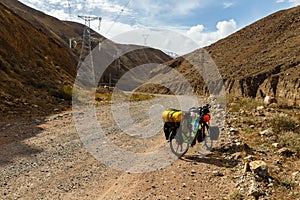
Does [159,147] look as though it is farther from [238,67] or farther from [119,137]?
[238,67]

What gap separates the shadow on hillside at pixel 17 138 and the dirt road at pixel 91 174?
0.02 meters

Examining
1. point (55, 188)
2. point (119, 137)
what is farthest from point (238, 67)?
point (55, 188)

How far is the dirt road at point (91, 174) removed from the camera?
5.38m

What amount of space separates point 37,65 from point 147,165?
20.5 metres

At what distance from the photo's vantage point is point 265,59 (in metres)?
49.8

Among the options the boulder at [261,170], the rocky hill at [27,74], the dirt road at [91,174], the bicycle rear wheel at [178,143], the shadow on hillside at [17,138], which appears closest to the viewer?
the dirt road at [91,174]

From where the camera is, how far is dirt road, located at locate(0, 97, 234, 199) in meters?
5.38

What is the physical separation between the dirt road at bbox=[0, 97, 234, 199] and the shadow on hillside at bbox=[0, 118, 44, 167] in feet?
0.08

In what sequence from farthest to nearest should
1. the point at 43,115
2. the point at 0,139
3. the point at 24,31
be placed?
the point at 24,31 → the point at 43,115 → the point at 0,139

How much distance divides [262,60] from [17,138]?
47677 mm

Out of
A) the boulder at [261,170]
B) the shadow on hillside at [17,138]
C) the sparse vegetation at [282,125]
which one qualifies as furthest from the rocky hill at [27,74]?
the boulder at [261,170]

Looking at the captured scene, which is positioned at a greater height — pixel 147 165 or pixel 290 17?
pixel 290 17

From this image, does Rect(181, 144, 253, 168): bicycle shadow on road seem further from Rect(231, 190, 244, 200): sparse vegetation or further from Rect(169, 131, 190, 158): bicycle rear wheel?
Rect(231, 190, 244, 200): sparse vegetation

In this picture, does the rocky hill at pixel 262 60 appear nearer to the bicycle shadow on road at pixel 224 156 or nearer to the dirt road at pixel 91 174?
the bicycle shadow on road at pixel 224 156
